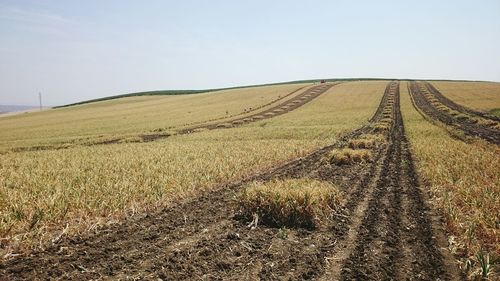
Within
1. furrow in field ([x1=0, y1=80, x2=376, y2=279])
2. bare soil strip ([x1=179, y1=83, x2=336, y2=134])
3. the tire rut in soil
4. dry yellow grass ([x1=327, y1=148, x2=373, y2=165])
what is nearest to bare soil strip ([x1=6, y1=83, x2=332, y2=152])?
bare soil strip ([x1=179, y1=83, x2=336, y2=134])

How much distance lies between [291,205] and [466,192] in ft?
18.6

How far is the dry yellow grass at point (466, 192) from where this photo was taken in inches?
290

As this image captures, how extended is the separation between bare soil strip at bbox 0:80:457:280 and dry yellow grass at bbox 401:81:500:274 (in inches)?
18.9

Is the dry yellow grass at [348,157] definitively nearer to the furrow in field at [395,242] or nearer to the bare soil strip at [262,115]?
the furrow in field at [395,242]

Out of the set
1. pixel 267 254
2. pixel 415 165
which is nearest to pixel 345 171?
pixel 415 165

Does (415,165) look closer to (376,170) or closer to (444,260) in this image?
(376,170)

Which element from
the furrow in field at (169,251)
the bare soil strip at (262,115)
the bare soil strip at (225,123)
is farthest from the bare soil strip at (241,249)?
the bare soil strip at (262,115)

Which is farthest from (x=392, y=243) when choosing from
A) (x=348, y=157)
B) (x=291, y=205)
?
(x=348, y=157)

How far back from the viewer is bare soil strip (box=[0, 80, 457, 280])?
595 centimetres

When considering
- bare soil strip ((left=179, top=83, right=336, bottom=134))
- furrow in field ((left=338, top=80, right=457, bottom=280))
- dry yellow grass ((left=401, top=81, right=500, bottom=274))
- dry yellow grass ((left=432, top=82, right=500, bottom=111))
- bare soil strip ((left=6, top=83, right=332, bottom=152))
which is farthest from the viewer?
dry yellow grass ((left=432, top=82, right=500, bottom=111))

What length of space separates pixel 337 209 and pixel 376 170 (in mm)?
6813

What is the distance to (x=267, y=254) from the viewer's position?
22.4ft

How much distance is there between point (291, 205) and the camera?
28.9 feet

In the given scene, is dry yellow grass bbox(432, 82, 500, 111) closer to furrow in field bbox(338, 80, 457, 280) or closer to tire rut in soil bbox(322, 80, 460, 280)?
furrow in field bbox(338, 80, 457, 280)
